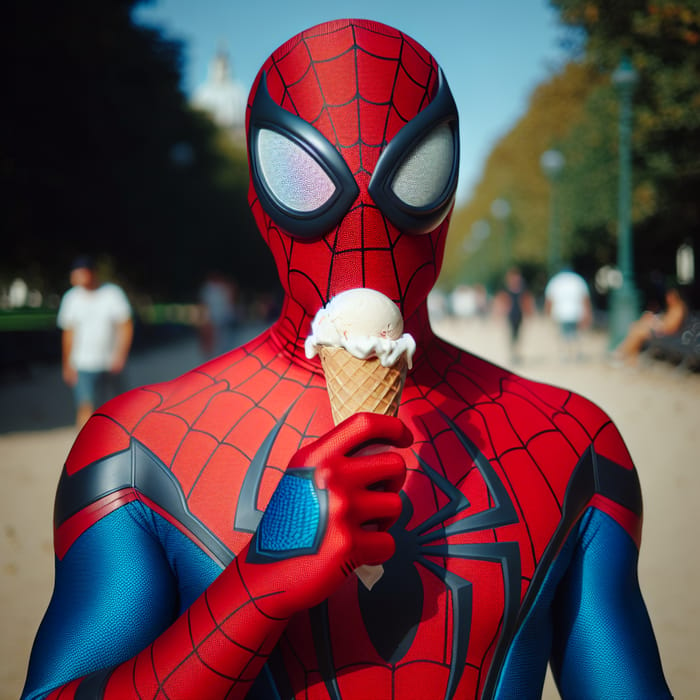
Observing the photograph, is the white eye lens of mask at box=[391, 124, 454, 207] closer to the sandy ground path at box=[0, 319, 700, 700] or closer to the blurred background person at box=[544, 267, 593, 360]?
the sandy ground path at box=[0, 319, 700, 700]

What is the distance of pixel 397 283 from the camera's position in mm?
1268

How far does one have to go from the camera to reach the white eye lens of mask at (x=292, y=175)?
4.00 ft

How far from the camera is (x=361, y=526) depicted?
108 cm

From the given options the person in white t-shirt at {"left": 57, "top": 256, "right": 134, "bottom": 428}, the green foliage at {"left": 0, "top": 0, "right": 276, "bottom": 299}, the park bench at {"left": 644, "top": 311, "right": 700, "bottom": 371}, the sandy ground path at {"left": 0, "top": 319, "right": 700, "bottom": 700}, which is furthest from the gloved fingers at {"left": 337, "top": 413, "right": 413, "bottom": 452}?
the green foliage at {"left": 0, "top": 0, "right": 276, "bottom": 299}

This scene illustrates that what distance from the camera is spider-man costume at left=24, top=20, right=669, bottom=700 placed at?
119 cm

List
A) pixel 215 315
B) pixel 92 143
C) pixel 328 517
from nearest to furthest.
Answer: pixel 328 517 < pixel 215 315 < pixel 92 143

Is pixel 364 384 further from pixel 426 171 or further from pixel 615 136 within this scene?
pixel 615 136

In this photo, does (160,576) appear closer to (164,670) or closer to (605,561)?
(164,670)

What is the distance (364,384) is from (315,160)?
0.35 m

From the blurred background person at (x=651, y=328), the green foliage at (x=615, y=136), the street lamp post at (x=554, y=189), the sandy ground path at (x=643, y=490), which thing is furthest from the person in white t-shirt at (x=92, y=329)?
the street lamp post at (x=554, y=189)

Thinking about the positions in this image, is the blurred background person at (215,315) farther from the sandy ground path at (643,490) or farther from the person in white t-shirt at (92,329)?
the person in white t-shirt at (92,329)

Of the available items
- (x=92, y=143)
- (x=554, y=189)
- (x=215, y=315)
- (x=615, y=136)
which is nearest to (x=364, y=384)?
(x=215, y=315)

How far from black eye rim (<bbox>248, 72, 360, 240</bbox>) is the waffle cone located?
0.70ft

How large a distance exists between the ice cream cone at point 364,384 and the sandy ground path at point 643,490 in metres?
2.91
